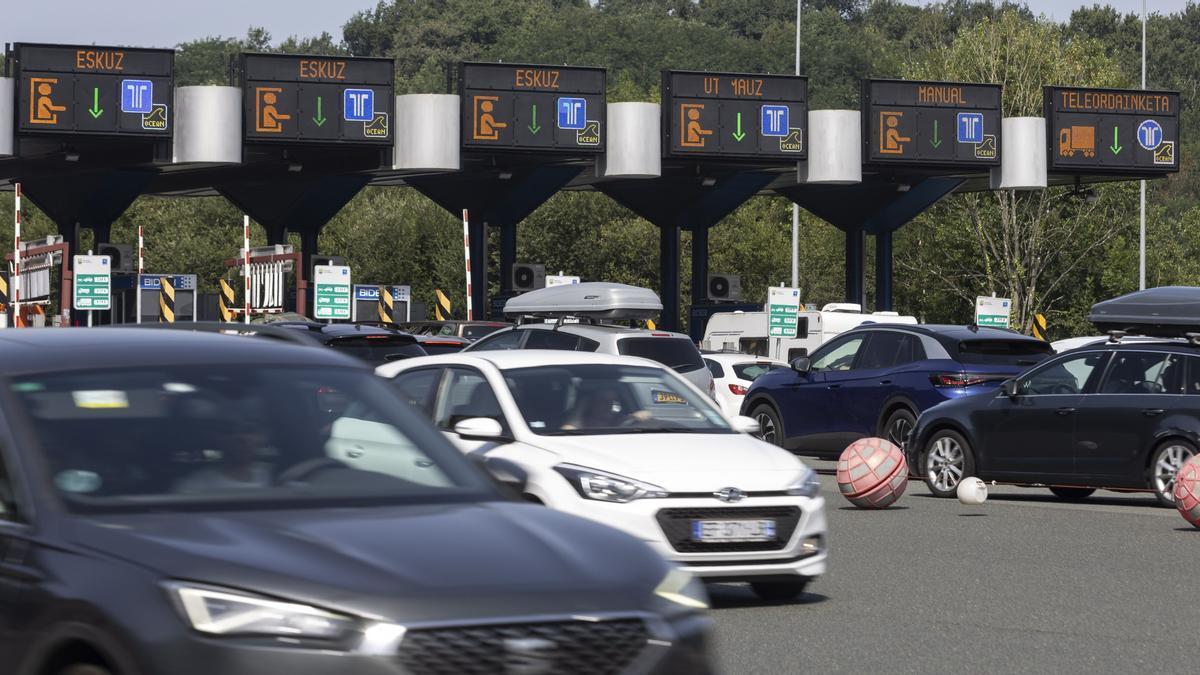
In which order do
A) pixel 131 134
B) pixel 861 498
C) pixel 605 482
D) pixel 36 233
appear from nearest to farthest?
pixel 605 482
pixel 861 498
pixel 131 134
pixel 36 233

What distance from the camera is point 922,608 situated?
10.9m

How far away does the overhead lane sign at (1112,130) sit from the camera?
42156 millimetres

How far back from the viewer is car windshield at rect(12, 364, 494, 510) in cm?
596

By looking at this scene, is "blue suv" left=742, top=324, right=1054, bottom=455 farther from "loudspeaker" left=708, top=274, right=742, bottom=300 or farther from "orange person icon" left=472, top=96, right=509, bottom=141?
"loudspeaker" left=708, top=274, right=742, bottom=300

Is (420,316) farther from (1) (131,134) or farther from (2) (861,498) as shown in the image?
(2) (861,498)

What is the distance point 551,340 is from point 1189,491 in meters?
9.39

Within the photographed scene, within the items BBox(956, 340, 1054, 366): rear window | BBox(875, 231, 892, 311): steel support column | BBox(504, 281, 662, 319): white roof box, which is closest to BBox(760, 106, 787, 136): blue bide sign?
BBox(875, 231, 892, 311): steel support column

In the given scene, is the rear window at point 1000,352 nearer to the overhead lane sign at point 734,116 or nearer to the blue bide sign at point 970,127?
the overhead lane sign at point 734,116

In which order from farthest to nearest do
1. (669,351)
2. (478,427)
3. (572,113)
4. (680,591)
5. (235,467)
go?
(572,113) < (669,351) < (478,427) < (235,467) < (680,591)

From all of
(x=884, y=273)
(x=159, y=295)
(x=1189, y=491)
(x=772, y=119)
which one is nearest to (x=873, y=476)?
(x=1189, y=491)

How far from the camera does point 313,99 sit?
123ft

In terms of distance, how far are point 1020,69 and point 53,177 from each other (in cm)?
3457

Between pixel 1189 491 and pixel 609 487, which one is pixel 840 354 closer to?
pixel 1189 491

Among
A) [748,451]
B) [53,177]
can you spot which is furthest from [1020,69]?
[748,451]
